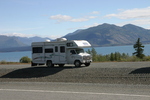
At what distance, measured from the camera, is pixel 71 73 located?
806 inches

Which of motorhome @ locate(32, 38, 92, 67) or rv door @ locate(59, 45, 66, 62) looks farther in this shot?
rv door @ locate(59, 45, 66, 62)

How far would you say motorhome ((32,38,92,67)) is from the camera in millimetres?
24125

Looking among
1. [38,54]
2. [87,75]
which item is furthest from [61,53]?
[87,75]

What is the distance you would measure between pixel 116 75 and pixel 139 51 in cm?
2886

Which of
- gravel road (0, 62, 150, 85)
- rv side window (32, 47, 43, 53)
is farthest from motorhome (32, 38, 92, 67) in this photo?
gravel road (0, 62, 150, 85)

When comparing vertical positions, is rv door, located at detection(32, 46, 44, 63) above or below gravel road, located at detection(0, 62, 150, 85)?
above

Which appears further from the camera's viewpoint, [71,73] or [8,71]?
[8,71]

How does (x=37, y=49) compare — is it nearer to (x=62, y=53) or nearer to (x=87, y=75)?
(x=62, y=53)

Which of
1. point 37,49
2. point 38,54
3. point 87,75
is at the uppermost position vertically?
point 37,49

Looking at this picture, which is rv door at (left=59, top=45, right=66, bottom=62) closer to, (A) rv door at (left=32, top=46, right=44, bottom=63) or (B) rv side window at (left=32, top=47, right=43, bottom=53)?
(A) rv door at (left=32, top=46, right=44, bottom=63)

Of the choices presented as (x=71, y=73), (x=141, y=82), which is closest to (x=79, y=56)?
(x=71, y=73)

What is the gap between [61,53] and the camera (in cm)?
2464

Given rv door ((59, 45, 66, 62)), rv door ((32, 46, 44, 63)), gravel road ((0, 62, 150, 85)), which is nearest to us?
gravel road ((0, 62, 150, 85))

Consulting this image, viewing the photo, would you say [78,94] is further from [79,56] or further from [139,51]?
[139,51]
